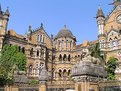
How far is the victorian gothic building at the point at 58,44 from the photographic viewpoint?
5099 cm

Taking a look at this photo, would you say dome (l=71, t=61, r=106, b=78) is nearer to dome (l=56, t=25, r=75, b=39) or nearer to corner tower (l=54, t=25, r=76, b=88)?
corner tower (l=54, t=25, r=76, b=88)

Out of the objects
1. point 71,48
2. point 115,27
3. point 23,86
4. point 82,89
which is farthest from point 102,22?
point 82,89

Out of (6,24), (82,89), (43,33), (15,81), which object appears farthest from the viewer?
(43,33)

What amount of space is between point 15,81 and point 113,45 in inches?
1381

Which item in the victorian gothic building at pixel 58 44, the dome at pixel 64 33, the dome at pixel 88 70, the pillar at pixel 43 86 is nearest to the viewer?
the dome at pixel 88 70

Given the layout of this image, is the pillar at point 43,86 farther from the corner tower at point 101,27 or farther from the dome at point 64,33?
the dome at point 64,33

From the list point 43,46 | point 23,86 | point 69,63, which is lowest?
point 23,86

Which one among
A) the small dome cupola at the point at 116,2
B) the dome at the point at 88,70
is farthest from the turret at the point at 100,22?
the dome at the point at 88,70

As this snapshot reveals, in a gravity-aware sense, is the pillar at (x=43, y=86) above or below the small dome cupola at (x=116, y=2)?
below

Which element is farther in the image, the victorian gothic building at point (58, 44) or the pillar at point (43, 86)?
the victorian gothic building at point (58, 44)

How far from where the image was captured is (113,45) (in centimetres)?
5153

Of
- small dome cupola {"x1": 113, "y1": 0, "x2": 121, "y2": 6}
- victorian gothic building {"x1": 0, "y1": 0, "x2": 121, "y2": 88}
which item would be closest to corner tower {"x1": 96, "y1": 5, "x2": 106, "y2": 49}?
victorian gothic building {"x1": 0, "y1": 0, "x2": 121, "y2": 88}

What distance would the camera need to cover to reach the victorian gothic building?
167 ft

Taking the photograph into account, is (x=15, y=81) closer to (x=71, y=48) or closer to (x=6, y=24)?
(x=6, y=24)
